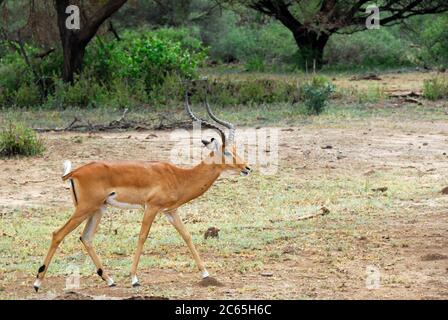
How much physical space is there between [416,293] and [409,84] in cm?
1393

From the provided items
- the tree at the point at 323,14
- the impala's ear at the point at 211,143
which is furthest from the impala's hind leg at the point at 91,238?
the tree at the point at 323,14

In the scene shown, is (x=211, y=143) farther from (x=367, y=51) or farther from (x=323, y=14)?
(x=367, y=51)

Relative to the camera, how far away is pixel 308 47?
24109mm

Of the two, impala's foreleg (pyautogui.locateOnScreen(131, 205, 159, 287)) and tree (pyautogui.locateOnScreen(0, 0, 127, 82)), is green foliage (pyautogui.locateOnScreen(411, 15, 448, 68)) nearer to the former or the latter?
tree (pyautogui.locateOnScreen(0, 0, 127, 82))

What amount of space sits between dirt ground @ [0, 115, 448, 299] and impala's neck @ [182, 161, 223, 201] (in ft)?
2.10

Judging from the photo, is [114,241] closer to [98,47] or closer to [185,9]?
[98,47]

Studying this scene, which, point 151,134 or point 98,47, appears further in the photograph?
point 98,47

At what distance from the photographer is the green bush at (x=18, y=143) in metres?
12.2

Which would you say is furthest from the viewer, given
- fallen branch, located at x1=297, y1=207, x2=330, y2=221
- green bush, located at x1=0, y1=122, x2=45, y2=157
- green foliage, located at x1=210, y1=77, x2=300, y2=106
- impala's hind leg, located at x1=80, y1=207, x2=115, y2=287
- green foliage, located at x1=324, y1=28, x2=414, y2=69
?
green foliage, located at x1=324, y1=28, x2=414, y2=69

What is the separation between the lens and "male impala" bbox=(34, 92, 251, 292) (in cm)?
675

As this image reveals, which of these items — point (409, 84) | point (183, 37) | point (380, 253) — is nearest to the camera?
point (380, 253)

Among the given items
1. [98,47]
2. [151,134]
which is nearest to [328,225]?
[151,134]

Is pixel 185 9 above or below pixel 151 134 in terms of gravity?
above

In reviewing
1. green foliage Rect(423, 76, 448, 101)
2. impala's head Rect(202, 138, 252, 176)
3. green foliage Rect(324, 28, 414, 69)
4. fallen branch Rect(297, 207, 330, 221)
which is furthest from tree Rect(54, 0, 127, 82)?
impala's head Rect(202, 138, 252, 176)
